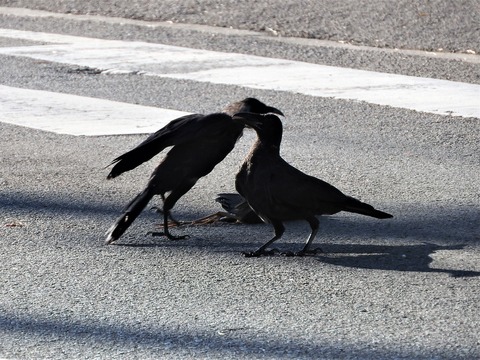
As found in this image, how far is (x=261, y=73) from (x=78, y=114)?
2.48 meters

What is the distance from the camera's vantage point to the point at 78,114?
9055mm

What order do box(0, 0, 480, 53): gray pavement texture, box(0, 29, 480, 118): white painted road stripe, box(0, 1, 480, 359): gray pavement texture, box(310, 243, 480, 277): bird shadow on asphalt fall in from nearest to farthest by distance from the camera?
box(0, 1, 480, 359): gray pavement texture < box(310, 243, 480, 277): bird shadow on asphalt < box(0, 29, 480, 118): white painted road stripe < box(0, 0, 480, 53): gray pavement texture

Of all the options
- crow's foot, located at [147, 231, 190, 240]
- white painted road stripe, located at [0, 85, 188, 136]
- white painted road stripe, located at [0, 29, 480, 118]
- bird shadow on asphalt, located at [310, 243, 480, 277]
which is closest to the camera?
bird shadow on asphalt, located at [310, 243, 480, 277]

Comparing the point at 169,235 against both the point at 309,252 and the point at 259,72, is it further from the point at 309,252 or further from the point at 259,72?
the point at 259,72

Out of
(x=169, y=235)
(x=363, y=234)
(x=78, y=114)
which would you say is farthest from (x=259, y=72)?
(x=169, y=235)

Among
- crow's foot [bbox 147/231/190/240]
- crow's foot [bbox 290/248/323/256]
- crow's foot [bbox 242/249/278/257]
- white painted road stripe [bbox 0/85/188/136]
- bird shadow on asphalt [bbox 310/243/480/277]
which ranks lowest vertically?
white painted road stripe [bbox 0/85/188/136]

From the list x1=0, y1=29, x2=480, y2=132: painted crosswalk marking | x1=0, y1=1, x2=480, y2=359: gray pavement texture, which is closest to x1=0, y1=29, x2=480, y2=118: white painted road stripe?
x1=0, y1=29, x2=480, y2=132: painted crosswalk marking

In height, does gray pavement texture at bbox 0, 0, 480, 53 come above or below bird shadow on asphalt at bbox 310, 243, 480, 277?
below

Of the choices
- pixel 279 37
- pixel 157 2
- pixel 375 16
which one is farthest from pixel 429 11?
pixel 157 2

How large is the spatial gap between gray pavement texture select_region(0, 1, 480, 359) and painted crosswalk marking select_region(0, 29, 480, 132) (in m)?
1.25

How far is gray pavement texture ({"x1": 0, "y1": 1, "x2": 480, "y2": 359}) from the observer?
162 inches

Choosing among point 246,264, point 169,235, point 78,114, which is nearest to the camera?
point 246,264

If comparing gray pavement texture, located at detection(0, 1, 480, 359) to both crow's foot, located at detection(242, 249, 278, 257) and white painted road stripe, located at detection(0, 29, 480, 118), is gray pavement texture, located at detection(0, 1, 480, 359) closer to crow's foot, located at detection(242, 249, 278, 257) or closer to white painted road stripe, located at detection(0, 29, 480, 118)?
crow's foot, located at detection(242, 249, 278, 257)

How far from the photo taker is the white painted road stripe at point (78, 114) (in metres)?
8.48
